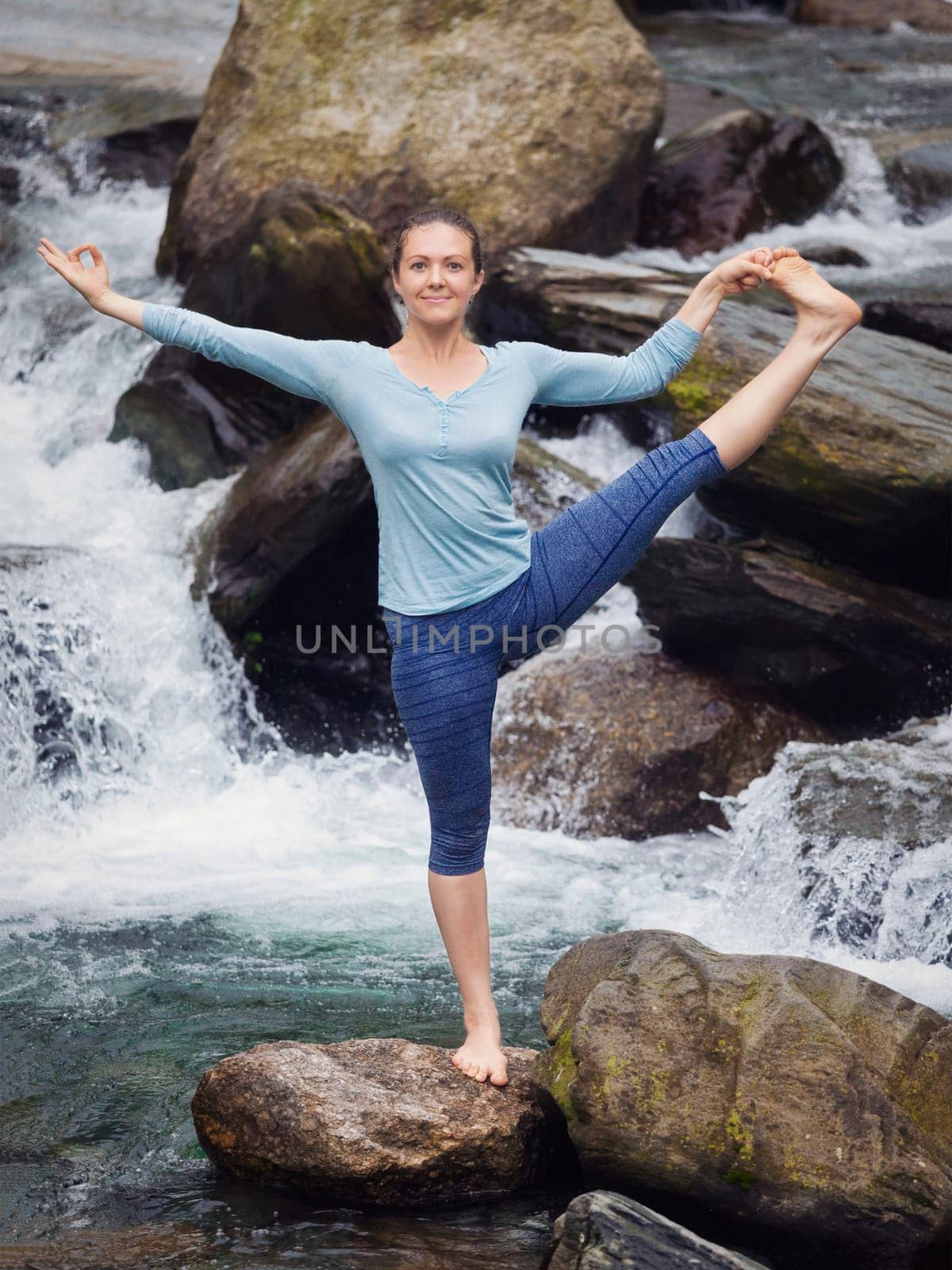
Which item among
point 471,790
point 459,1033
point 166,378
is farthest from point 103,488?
point 471,790

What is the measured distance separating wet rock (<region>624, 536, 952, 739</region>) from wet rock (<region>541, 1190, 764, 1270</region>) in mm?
4270

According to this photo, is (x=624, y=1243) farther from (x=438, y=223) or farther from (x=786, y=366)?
(x=438, y=223)

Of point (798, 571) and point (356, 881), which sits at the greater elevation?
point (798, 571)

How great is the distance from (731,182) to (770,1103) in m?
9.42

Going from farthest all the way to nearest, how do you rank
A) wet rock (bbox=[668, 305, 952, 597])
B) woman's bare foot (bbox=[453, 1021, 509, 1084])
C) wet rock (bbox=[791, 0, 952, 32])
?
wet rock (bbox=[791, 0, 952, 32])
wet rock (bbox=[668, 305, 952, 597])
woman's bare foot (bbox=[453, 1021, 509, 1084])

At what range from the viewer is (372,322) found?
834cm

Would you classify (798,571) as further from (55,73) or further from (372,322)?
(55,73)

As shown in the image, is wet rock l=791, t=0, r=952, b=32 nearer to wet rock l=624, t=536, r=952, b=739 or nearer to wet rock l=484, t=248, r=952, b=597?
wet rock l=484, t=248, r=952, b=597

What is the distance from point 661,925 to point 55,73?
1237 cm

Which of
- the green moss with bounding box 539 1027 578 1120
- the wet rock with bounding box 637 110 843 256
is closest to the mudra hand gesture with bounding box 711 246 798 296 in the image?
the green moss with bounding box 539 1027 578 1120

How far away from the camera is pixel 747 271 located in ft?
12.1

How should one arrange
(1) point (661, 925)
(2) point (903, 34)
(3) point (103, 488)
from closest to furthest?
(1) point (661, 925), (3) point (103, 488), (2) point (903, 34)

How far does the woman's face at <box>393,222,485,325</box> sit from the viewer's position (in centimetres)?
358

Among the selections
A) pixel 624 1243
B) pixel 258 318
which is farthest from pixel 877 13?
pixel 624 1243
